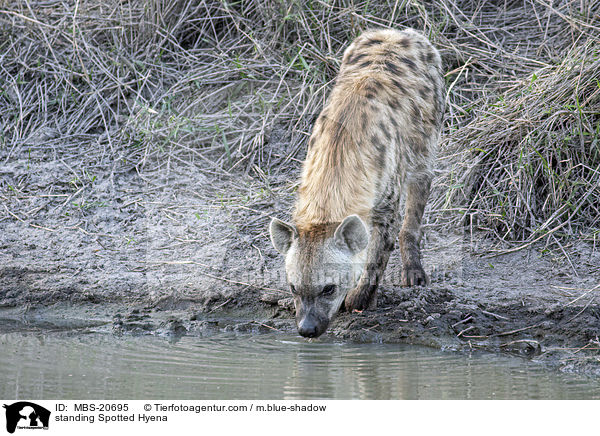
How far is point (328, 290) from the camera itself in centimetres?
378

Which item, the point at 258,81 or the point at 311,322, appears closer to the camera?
the point at 311,322

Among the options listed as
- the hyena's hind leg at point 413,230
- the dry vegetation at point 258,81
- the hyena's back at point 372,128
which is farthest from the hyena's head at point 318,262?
the dry vegetation at point 258,81

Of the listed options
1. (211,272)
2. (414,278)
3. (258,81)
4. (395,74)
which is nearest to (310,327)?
(414,278)

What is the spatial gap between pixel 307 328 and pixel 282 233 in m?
0.43

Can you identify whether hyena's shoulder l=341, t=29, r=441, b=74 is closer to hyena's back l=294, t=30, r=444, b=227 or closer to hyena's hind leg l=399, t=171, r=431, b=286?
hyena's back l=294, t=30, r=444, b=227

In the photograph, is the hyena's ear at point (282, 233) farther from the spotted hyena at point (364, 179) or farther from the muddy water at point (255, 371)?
the muddy water at point (255, 371)

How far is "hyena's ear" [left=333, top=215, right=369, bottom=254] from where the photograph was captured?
12.1 feet

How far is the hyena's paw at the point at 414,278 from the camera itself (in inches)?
184

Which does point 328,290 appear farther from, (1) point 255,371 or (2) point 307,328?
(1) point 255,371

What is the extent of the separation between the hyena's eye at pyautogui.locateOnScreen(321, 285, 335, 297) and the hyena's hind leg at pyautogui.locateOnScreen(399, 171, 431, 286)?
0.98m

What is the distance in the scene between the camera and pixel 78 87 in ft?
21.3
